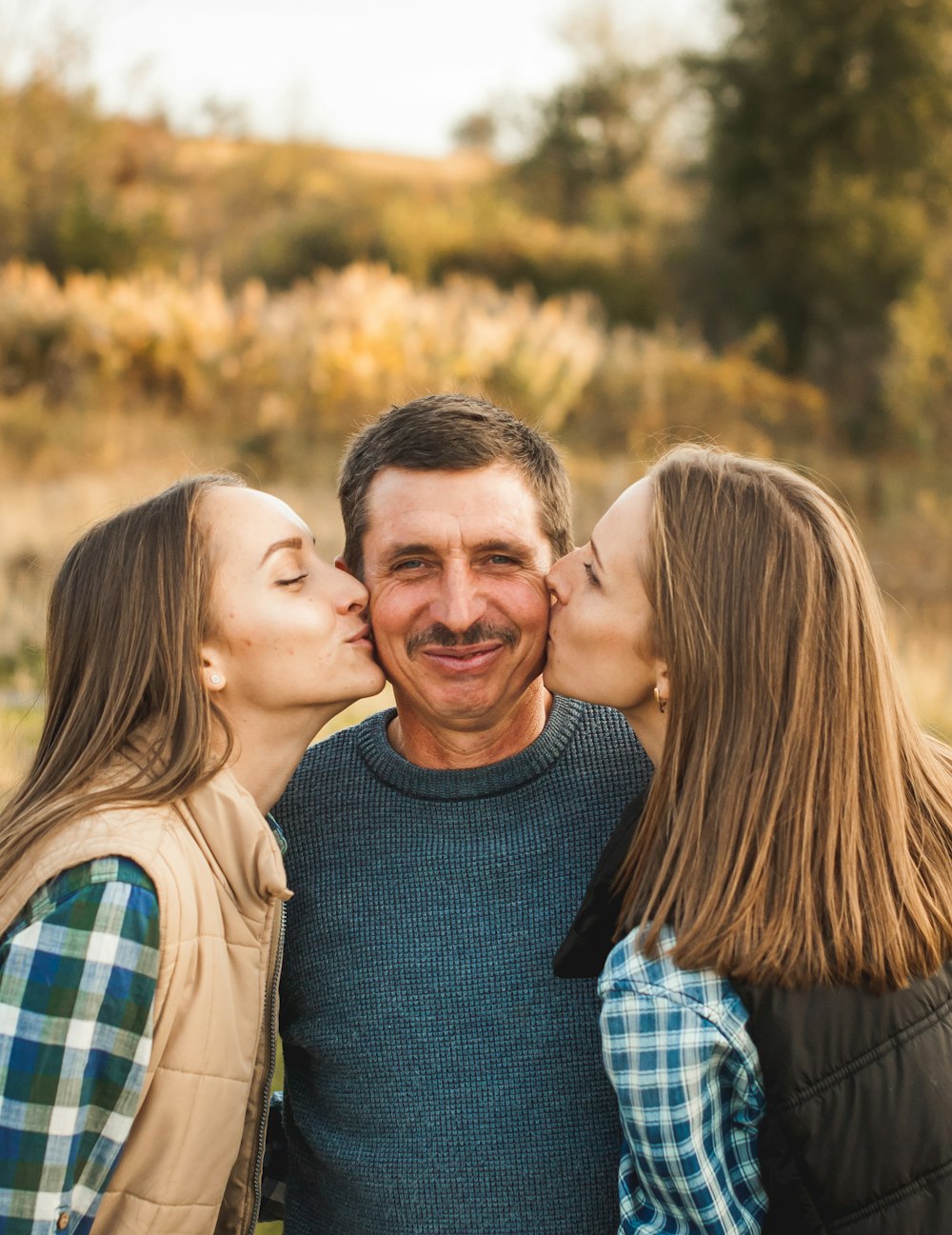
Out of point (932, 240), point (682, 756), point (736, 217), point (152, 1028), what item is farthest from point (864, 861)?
point (736, 217)

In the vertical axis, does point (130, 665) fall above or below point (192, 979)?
above

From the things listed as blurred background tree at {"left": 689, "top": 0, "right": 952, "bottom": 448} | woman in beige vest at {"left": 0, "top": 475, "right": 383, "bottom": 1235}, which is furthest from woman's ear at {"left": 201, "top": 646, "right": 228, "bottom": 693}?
blurred background tree at {"left": 689, "top": 0, "right": 952, "bottom": 448}

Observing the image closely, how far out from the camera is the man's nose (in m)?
2.80

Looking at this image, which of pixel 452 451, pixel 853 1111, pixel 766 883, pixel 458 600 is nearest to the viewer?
pixel 853 1111

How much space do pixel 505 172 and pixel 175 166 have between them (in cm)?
742

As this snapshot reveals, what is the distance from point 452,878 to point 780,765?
2.73 ft

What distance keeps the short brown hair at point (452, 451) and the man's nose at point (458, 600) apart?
0.81 feet

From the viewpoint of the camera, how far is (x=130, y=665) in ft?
8.05

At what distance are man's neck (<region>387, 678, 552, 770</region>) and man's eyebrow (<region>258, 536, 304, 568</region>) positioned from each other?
505 mm

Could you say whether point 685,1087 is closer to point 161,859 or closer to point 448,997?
point 448,997

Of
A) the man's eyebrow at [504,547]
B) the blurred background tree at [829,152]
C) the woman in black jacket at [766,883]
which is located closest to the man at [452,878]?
the man's eyebrow at [504,547]

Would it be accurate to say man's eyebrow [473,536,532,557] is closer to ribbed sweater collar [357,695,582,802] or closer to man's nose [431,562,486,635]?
man's nose [431,562,486,635]

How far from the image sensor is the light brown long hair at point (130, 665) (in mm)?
2371

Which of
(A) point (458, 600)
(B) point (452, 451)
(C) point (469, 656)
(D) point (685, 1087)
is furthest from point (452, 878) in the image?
(B) point (452, 451)
